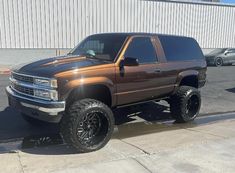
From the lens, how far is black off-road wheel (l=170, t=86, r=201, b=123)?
8086mm

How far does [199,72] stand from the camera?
8586 millimetres

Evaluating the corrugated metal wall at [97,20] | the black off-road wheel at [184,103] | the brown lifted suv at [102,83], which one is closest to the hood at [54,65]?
the brown lifted suv at [102,83]

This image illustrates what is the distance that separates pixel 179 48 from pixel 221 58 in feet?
62.3

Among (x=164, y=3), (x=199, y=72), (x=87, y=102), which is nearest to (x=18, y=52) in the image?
(x=164, y=3)

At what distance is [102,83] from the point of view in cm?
622

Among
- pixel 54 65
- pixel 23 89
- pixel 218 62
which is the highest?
pixel 54 65

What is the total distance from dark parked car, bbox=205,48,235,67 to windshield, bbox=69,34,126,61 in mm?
19911

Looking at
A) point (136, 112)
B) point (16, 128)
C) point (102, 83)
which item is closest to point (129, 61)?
point (102, 83)

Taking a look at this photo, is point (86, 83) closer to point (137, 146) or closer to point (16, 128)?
point (137, 146)

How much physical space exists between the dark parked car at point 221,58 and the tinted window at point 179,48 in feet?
59.1

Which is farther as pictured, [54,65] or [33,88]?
[54,65]

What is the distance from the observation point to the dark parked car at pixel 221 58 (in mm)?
26078

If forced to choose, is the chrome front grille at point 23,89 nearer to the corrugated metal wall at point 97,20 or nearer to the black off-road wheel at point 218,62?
the corrugated metal wall at point 97,20

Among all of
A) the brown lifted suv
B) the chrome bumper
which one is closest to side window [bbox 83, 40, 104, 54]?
the brown lifted suv
